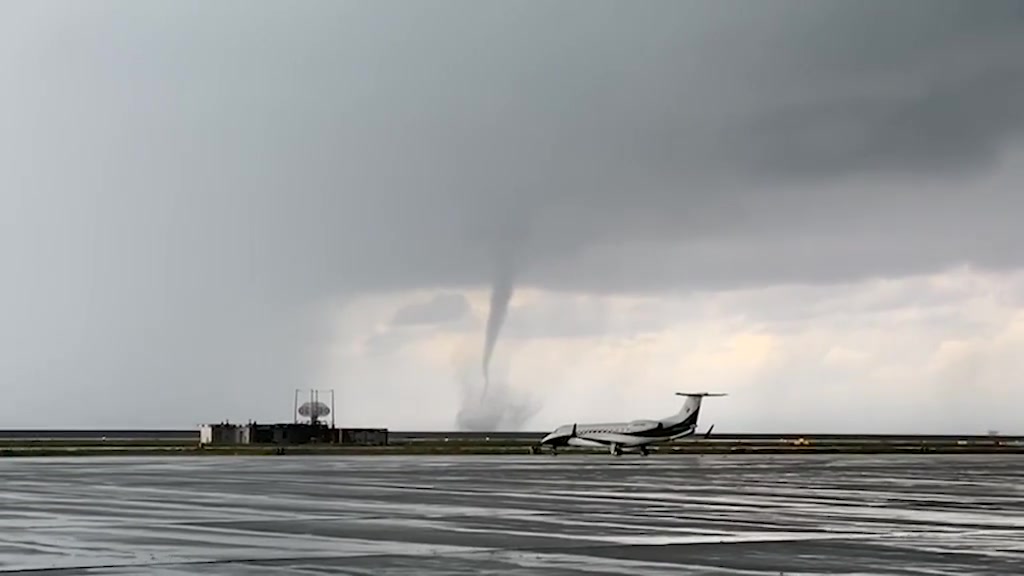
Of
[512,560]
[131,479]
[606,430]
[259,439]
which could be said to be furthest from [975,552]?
[259,439]

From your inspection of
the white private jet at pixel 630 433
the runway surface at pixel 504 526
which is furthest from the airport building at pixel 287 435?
the runway surface at pixel 504 526

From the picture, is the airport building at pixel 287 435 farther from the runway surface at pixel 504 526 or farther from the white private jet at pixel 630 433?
the runway surface at pixel 504 526

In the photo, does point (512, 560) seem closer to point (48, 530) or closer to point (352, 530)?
point (352, 530)

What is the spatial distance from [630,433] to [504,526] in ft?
343

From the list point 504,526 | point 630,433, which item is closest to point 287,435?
point 630,433

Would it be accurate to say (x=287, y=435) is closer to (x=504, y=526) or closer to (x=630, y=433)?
(x=630, y=433)

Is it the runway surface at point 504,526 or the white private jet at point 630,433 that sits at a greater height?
the white private jet at point 630,433

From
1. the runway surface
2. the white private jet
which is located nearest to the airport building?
the white private jet

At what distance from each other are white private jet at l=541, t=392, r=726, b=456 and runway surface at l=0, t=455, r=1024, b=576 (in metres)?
70.2

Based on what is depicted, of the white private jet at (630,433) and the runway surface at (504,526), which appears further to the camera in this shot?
the white private jet at (630,433)

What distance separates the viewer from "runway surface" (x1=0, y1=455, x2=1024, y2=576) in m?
27.7

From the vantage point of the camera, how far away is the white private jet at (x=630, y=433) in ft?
458

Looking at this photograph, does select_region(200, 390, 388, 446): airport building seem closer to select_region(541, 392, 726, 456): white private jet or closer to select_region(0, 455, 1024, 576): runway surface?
select_region(541, 392, 726, 456): white private jet

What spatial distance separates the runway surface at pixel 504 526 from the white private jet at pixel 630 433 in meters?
70.2
